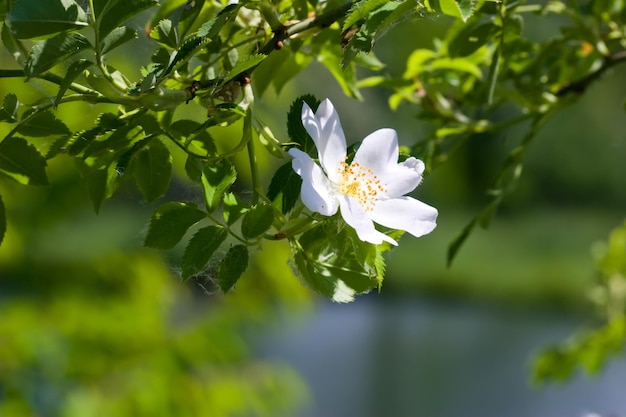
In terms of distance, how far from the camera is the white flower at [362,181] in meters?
0.30

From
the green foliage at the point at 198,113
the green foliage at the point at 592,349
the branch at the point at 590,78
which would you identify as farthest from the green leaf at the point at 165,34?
the green foliage at the point at 592,349

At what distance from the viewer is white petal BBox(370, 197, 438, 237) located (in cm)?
32

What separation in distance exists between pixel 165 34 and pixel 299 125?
0.22 feet

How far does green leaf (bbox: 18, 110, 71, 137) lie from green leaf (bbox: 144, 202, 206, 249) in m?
0.07

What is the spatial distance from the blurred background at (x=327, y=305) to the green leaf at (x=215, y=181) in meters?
0.04

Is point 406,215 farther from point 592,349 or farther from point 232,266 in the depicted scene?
point 592,349

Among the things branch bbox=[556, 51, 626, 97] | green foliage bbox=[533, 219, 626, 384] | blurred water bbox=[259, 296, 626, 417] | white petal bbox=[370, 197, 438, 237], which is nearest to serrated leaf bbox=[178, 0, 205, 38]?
white petal bbox=[370, 197, 438, 237]

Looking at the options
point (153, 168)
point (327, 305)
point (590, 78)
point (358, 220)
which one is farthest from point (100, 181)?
point (327, 305)

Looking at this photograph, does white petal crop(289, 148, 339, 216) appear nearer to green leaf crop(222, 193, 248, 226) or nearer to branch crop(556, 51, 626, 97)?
green leaf crop(222, 193, 248, 226)

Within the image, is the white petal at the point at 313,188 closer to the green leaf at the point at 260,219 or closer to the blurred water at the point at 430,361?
the green leaf at the point at 260,219

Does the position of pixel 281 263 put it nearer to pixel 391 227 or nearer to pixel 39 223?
pixel 39 223

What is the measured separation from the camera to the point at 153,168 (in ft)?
1.21

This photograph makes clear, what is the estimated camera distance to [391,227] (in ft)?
1.06

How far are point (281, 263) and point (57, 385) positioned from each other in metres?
0.48
